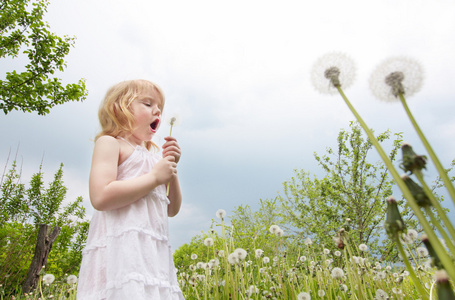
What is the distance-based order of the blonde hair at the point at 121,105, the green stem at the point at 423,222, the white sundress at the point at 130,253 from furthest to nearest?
the blonde hair at the point at 121,105
the white sundress at the point at 130,253
the green stem at the point at 423,222

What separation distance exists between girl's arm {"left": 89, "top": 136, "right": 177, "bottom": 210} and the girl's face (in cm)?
22

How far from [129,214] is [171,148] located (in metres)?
0.49

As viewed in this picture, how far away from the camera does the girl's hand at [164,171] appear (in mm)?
1885

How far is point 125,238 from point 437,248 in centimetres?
158

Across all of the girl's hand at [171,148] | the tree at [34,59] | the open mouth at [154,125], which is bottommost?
the girl's hand at [171,148]

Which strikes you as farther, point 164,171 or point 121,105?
point 121,105

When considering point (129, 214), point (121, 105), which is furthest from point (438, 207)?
point (121, 105)

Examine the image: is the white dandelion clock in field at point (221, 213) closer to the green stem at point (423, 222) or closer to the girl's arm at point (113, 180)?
the girl's arm at point (113, 180)

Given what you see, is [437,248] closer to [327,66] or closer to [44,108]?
[327,66]

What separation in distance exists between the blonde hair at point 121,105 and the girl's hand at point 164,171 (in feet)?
1.23

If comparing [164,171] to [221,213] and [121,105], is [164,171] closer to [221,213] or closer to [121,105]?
[121,105]

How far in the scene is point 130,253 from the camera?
1.69 m

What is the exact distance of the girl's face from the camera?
215cm

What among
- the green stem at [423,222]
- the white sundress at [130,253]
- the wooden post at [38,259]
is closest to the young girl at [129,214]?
the white sundress at [130,253]
